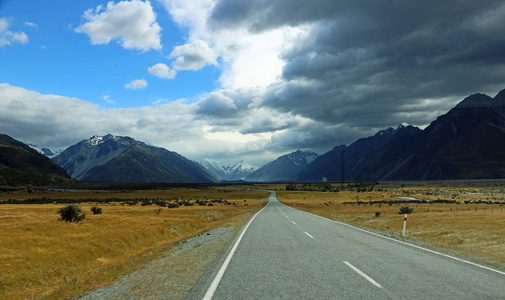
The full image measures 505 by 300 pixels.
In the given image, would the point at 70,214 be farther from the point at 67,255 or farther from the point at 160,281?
the point at 160,281

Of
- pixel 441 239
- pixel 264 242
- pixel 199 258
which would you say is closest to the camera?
pixel 199 258

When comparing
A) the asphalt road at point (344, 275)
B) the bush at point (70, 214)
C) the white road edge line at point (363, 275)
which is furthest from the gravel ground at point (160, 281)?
the bush at point (70, 214)

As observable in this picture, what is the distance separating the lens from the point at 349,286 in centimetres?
691

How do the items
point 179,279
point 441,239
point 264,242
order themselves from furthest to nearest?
point 441,239 → point 264,242 → point 179,279

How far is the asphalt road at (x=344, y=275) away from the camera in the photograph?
21.2 feet

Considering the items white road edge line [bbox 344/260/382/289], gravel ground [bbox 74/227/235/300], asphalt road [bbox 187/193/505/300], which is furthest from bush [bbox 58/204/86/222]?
white road edge line [bbox 344/260/382/289]

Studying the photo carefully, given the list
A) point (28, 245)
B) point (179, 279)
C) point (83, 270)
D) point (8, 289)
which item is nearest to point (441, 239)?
point (179, 279)

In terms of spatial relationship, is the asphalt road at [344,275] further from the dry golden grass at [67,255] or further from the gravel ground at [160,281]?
the dry golden grass at [67,255]

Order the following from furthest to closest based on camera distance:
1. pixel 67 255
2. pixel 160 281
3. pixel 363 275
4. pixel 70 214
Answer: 1. pixel 70 214
2. pixel 67 255
3. pixel 160 281
4. pixel 363 275

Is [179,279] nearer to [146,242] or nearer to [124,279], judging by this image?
[124,279]

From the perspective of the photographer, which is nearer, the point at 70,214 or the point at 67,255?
the point at 67,255

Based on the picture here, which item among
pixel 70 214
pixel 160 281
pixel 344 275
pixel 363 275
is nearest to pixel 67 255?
pixel 160 281

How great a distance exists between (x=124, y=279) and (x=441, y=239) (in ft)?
59.3

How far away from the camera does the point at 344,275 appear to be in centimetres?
787
